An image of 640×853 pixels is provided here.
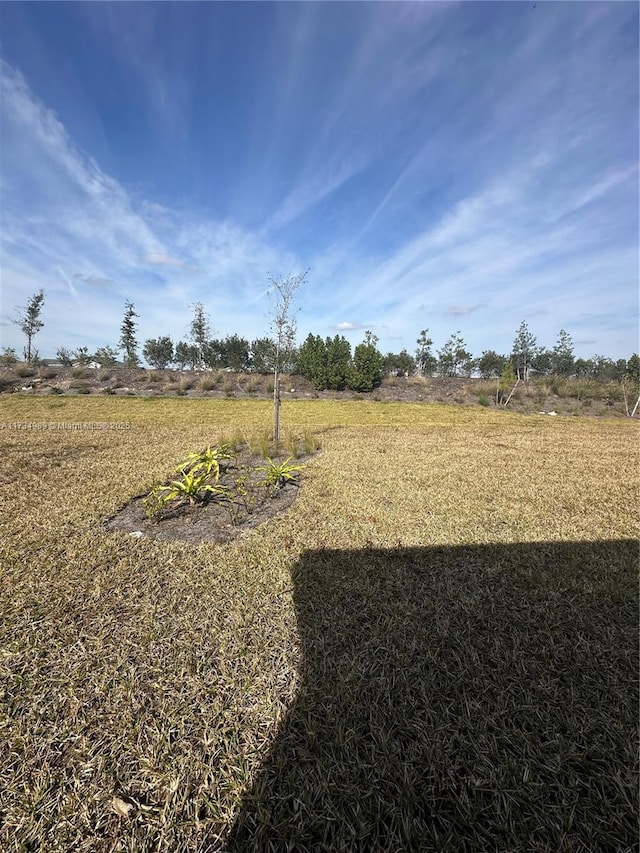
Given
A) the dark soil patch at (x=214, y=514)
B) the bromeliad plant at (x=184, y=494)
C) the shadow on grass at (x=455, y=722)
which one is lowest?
the dark soil patch at (x=214, y=514)

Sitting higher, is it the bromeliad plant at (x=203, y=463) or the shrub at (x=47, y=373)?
the shrub at (x=47, y=373)

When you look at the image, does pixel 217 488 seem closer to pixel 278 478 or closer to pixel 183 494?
pixel 183 494

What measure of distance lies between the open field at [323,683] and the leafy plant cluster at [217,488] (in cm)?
48

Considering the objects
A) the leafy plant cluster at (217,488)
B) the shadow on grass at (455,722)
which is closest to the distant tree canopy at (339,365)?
the leafy plant cluster at (217,488)

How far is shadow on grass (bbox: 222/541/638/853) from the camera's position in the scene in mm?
1137

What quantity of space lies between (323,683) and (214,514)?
7.38 feet

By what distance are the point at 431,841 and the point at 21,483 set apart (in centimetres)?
524

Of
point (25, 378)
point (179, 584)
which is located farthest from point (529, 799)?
point (25, 378)

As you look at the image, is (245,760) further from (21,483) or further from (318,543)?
(21,483)

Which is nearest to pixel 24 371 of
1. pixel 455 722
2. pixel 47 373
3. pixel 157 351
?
pixel 47 373

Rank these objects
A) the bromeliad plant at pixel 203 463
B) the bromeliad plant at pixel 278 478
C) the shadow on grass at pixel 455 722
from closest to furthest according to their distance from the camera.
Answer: the shadow on grass at pixel 455 722 < the bromeliad plant at pixel 203 463 < the bromeliad plant at pixel 278 478

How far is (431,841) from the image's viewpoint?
1.10 meters

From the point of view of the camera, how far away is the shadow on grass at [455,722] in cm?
114

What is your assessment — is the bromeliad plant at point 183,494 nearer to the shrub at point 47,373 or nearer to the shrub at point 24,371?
the shrub at point 47,373
